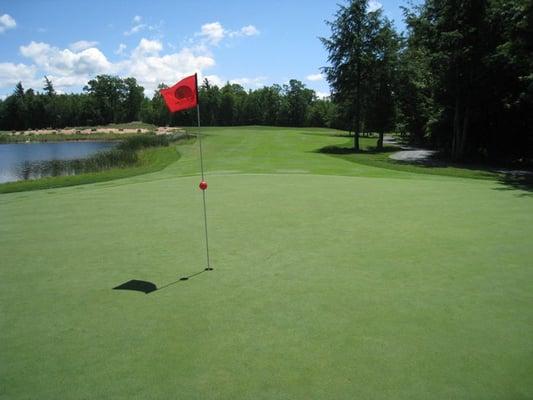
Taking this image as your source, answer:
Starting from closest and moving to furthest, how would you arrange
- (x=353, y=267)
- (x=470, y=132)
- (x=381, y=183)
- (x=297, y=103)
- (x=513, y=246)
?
Result: 1. (x=353, y=267)
2. (x=513, y=246)
3. (x=381, y=183)
4. (x=470, y=132)
5. (x=297, y=103)

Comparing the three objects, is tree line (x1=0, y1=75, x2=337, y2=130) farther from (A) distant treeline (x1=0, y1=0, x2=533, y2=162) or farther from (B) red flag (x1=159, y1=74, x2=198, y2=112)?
(B) red flag (x1=159, y1=74, x2=198, y2=112)

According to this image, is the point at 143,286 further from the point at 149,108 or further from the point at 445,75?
the point at 149,108

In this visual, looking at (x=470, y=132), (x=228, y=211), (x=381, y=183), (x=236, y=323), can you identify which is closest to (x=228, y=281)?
(x=236, y=323)

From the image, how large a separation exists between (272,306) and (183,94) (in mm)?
3477

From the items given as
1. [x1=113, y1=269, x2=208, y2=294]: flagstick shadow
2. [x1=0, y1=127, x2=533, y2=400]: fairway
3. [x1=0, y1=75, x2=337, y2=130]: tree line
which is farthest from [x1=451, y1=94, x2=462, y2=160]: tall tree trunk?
[x1=0, y1=75, x2=337, y2=130]: tree line

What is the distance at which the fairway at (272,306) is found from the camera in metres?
3.18

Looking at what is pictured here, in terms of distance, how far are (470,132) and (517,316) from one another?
78.6 feet

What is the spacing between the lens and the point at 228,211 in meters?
8.84

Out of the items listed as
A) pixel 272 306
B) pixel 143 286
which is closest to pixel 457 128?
pixel 272 306

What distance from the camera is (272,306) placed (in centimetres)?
440

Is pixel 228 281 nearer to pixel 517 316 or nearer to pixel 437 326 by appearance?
pixel 437 326

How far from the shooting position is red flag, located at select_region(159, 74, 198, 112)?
233 inches

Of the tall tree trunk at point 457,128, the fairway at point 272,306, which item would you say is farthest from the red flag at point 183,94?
the tall tree trunk at point 457,128

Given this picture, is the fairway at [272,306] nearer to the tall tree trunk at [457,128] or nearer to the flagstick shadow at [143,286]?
the flagstick shadow at [143,286]
